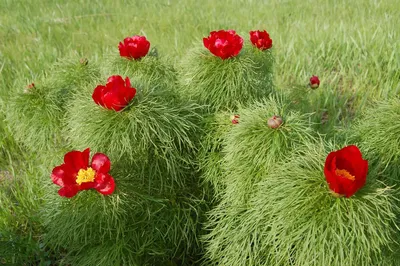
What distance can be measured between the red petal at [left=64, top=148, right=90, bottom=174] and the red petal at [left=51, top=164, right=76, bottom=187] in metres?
0.01

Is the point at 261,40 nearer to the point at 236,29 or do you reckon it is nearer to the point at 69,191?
the point at 69,191

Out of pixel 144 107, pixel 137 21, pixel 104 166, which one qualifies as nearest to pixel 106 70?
pixel 144 107

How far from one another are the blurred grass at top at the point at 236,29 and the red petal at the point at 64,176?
3.03ft

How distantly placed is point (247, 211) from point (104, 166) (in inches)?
16.7

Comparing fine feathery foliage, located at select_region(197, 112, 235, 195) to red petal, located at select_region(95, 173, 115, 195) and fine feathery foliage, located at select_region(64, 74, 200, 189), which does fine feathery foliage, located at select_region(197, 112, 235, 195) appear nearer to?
fine feathery foliage, located at select_region(64, 74, 200, 189)

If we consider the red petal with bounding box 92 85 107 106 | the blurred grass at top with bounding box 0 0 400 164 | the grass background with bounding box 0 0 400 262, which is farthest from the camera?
the blurred grass at top with bounding box 0 0 400 164

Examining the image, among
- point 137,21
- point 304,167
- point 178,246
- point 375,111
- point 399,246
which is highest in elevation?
point 304,167

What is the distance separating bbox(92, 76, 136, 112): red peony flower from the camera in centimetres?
121

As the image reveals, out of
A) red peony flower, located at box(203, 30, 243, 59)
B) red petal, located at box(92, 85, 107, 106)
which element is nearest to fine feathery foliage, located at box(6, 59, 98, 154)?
red petal, located at box(92, 85, 107, 106)

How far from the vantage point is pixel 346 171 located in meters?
1.01

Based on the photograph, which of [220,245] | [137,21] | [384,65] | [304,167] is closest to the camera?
[304,167]

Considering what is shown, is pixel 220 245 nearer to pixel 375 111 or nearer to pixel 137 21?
pixel 375 111

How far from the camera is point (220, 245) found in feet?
4.47

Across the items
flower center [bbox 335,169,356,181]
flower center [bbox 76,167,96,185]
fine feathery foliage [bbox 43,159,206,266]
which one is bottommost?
fine feathery foliage [bbox 43,159,206,266]
